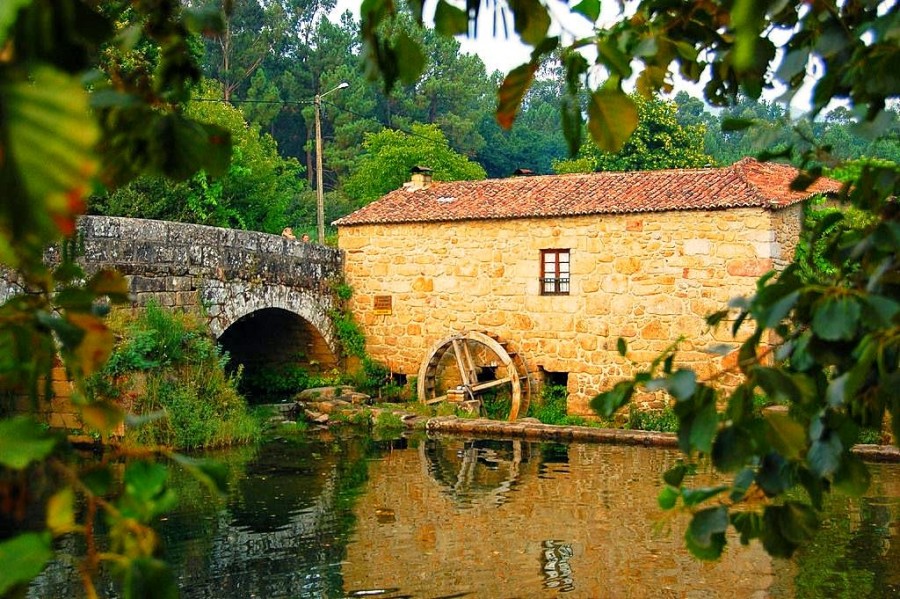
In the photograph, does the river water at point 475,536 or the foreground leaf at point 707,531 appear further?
the river water at point 475,536

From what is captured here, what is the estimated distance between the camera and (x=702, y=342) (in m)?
12.7

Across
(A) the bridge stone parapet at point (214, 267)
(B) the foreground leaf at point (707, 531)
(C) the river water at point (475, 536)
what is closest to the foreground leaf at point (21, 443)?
(B) the foreground leaf at point (707, 531)

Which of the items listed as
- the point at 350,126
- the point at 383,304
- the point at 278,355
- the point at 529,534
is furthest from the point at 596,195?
the point at 350,126

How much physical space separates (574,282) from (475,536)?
20.4 feet

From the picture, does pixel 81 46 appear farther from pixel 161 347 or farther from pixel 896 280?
pixel 161 347

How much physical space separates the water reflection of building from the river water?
0.7 inches

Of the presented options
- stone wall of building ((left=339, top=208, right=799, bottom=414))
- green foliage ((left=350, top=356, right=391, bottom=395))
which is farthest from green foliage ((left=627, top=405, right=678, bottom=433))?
green foliage ((left=350, top=356, right=391, bottom=395))

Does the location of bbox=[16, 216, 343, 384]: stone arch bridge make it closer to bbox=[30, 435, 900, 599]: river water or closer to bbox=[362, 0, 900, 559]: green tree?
bbox=[30, 435, 900, 599]: river water

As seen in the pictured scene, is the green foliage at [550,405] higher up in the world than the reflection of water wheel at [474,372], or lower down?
lower down

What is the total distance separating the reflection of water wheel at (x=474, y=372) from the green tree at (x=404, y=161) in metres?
9.20

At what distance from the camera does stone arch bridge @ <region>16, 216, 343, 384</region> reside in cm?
1174

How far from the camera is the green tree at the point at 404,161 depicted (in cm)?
2394

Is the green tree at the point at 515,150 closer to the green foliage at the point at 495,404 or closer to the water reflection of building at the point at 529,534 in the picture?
the green foliage at the point at 495,404

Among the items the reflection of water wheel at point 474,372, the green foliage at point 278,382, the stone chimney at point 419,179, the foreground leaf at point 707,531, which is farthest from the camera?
the stone chimney at point 419,179
